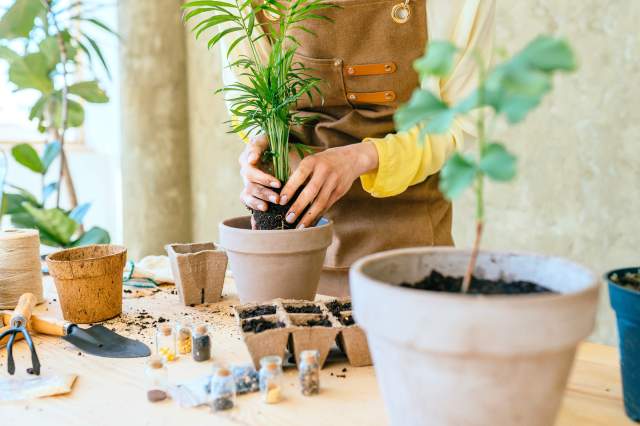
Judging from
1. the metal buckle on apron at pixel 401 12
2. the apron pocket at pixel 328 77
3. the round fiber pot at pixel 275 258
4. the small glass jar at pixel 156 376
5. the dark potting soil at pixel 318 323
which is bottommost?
the small glass jar at pixel 156 376

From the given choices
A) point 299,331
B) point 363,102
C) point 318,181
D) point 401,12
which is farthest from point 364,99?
point 299,331

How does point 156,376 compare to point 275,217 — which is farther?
point 275,217

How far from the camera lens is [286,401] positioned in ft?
2.91

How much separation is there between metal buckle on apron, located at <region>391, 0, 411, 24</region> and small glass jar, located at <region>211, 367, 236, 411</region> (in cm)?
105

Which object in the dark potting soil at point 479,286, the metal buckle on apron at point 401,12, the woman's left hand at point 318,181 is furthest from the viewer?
the metal buckle on apron at point 401,12

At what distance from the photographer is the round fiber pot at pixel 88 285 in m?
1.23

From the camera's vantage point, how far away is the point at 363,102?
1.60 metres

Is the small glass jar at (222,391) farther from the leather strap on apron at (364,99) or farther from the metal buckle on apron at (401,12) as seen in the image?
the metal buckle on apron at (401,12)

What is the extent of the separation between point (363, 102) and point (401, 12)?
0.81 feet

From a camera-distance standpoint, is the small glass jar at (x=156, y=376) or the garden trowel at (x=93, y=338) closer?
the small glass jar at (x=156, y=376)

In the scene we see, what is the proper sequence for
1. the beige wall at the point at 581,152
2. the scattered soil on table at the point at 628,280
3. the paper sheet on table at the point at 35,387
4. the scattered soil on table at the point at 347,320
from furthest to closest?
1. the beige wall at the point at 581,152
2. the scattered soil on table at the point at 347,320
3. the paper sheet on table at the point at 35,387
4. the scattered soil on table at the point at 628,280

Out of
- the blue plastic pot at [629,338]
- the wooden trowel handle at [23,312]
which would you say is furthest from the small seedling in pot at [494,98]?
the wooden trowel handle at [23,312]

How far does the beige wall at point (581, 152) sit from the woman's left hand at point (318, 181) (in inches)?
70.4

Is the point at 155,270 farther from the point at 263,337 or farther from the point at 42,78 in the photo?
the point at 42,78
